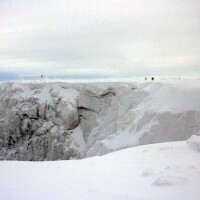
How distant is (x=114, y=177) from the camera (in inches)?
176

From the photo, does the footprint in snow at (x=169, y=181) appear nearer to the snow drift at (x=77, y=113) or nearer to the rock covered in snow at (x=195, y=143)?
the rock covered in snow at (x=195, y=143)

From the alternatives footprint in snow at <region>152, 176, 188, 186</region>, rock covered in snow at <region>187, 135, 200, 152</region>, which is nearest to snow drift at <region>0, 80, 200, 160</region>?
rock covered in snow at <region>187, 135, 200, 152</region>

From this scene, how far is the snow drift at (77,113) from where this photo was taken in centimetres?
1416

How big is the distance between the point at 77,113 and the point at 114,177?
15413 mm

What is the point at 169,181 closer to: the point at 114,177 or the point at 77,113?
the point at 114,177

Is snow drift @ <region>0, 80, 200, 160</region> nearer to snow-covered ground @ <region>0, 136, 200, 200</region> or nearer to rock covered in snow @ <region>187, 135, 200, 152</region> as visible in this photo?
rock covered in snow @ <region>187, 135, 200, 152</region>

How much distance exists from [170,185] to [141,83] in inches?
585

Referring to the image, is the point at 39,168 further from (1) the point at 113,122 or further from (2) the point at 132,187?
(1) the point at 113,122

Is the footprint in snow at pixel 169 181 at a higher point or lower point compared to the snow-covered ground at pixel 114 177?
higher

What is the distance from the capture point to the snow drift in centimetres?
1416

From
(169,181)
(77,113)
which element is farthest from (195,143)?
(77,113)

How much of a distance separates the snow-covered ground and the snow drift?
25.8ft

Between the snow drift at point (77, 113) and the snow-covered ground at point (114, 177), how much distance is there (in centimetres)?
787

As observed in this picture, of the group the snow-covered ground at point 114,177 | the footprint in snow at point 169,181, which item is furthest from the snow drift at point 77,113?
the footprint in snow at point 169,181
